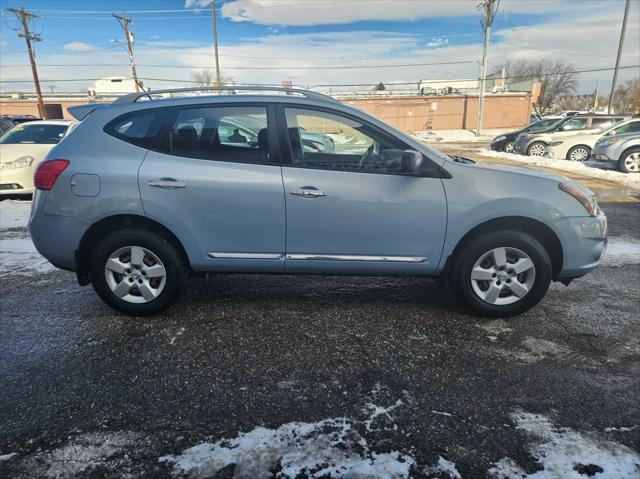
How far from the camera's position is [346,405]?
2564mm

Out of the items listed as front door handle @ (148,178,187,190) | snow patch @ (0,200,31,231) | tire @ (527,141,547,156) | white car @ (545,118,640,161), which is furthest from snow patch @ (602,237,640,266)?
tire @ (527,141,547,156)

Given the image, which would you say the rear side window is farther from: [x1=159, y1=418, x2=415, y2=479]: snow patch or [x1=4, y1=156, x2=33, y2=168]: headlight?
[x1=4, y1=156, x2=33, y2=168]: headlight

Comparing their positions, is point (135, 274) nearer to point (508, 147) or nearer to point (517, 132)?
point (517, 132)

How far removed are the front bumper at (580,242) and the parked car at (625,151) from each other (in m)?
11.4

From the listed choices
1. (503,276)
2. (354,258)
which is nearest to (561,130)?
(503,276)

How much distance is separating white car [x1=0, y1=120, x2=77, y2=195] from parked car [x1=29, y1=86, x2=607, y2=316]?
5.32 meters

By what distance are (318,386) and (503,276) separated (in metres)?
1.80

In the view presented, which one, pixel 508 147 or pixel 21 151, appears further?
pixel 508 147

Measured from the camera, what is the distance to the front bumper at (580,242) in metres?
3.46

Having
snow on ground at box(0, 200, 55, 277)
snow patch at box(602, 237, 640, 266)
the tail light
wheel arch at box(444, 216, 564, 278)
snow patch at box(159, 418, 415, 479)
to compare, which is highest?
the tail light

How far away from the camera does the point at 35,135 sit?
9555 millimetres

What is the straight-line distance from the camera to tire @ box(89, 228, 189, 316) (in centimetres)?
346

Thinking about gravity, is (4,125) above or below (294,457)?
above

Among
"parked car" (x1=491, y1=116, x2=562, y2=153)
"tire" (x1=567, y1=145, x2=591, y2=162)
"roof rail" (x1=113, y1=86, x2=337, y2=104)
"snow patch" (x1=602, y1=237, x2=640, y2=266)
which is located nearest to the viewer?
"roof rail" (x1=113, y1=86, x2=337, y2=104)
